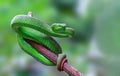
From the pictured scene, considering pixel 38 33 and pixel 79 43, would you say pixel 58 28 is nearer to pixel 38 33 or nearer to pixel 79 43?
pixel 38 33

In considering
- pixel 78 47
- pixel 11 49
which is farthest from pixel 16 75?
pixel 78 47

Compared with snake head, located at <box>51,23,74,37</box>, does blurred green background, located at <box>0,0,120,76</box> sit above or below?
below

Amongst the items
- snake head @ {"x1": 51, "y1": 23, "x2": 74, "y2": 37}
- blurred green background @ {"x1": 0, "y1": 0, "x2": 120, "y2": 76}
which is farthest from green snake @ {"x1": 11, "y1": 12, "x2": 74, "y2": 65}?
blurred green background @ {"x1": 0, "y1": 0, "x2": 120, "y2": 76}

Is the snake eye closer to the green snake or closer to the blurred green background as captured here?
the green snake

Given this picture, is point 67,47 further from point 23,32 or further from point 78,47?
point 23,32

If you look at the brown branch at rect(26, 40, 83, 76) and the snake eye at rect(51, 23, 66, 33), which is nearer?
the brown branch at rect(26, 40, 83, 76)

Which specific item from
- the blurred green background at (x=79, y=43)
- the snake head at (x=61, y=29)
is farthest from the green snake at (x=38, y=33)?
the blurred green background at (x=79, y=43)

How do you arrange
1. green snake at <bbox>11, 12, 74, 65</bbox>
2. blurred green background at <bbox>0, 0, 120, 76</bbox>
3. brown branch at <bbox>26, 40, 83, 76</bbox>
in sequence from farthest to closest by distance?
blurred green background at <bbox>0, 0, 120, 76</bbox> → green snake at <bbox>11, 12, 74, 65</bbox> → brown branch at <bbox>26, 40, 83, 76</bbox>
